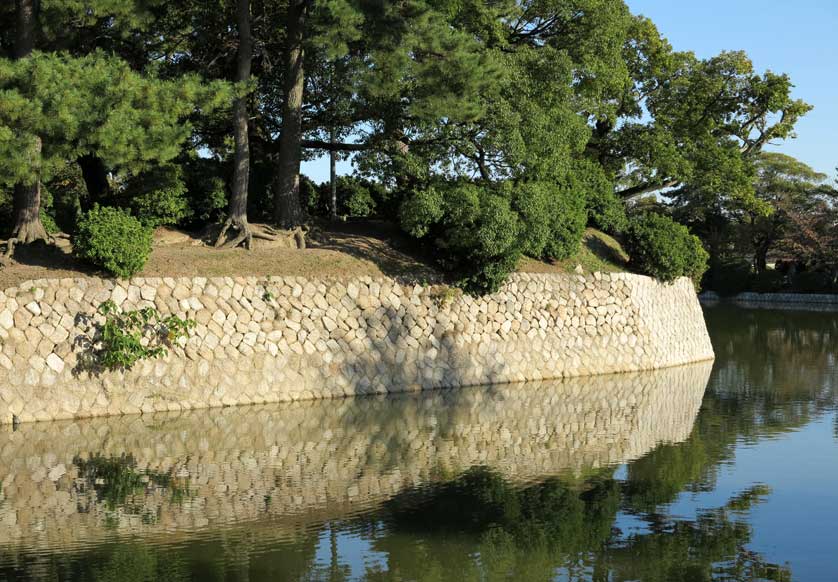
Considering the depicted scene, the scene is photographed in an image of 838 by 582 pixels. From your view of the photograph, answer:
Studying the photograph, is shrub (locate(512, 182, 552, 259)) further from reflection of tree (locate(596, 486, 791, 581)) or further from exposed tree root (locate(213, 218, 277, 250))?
reflection of tree (locate(596, 486, 791, 581))

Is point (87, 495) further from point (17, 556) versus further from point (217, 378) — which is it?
point (217, 378)

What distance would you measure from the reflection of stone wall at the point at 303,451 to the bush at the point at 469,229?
8.36 feet

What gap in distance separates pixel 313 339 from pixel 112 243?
3.96m

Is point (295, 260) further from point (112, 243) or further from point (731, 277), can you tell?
point (731, 277)

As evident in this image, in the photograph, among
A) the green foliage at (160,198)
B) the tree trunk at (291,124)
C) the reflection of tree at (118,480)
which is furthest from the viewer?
the tree trunk at (291,124)

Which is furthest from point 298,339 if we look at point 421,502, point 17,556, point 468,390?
point 17,556

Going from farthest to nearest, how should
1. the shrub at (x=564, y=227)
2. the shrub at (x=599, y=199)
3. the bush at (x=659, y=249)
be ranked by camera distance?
the shrub at (x=599, y=199)
the bush at (x=659, y=249)
the shrub at (x=564, y=227)

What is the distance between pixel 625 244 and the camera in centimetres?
2498

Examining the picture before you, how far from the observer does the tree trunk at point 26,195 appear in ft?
55.3

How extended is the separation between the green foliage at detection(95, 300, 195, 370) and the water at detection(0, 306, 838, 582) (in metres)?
0.97

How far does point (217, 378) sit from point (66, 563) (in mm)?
8223

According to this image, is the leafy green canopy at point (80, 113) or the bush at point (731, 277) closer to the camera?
the leafy green canopy at point (80, 113)

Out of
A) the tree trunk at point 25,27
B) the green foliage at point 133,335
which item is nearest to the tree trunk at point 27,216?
the tree trunk at point 25,27

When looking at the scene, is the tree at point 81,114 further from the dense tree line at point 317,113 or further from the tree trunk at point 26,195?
the tree trunk at point 26,195
